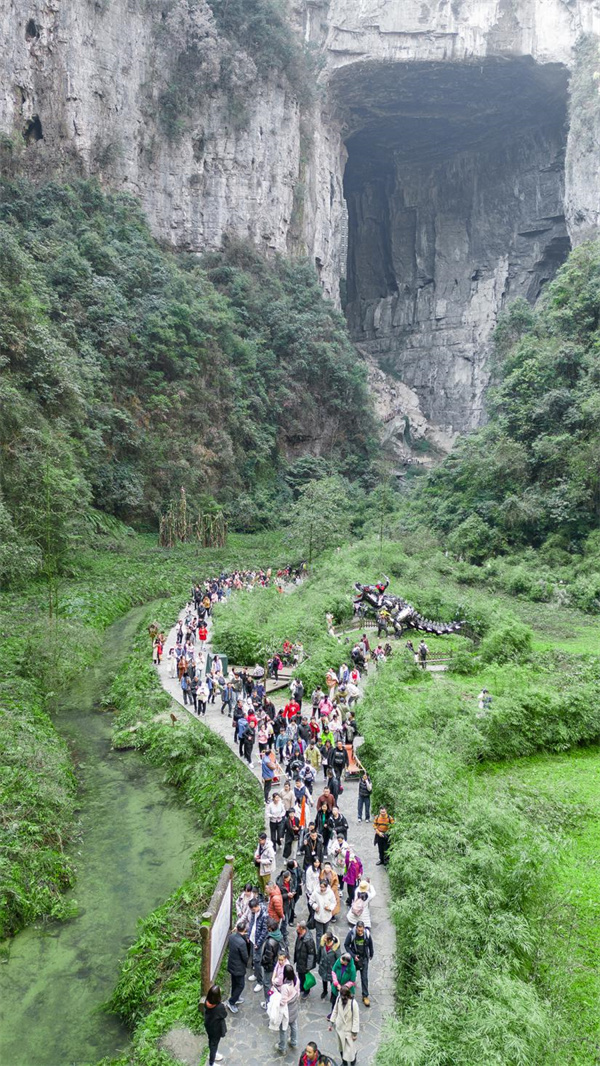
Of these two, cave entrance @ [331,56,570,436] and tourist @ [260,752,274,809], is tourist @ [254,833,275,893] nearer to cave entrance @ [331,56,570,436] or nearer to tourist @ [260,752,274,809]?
tourist @ [260,752,274,809]

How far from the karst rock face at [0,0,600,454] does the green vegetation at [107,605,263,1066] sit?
4290cm

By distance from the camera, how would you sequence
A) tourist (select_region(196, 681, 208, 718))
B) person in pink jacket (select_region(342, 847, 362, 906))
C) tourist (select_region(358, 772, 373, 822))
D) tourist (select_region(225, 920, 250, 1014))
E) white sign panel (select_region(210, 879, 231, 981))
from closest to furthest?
white sign panel (select_region(210, 879, 231, 981))
tourist (select_region(225, 920, 250, 1014))
person in pink jacket (select_region(342, 847, 362, 906))
tourist (select_region(358, 772, 373, 822))
tourist (select_region(196, 681, 208, 718))

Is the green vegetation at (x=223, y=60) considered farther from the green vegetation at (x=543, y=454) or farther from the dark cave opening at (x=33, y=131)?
the green vegetation at (x=543, y=454)

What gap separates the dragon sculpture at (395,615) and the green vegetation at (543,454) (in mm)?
7487

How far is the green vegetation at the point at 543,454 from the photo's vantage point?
3334 centimetres

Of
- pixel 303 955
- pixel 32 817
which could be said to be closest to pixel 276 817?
pixel 303 955

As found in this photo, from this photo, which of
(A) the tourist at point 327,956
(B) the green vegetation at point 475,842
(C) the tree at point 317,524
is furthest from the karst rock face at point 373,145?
(A) the tourist at point 327,956

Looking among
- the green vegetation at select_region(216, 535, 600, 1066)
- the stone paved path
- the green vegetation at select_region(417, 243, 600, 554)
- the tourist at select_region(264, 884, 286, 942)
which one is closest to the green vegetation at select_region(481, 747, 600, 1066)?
the green vegetation at select_region(216, 535, 600, 1066)

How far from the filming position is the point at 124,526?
133 feet

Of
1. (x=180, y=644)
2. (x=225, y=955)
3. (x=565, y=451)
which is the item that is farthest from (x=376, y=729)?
(x=565, y=451)

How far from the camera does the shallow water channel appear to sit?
26.3 feet

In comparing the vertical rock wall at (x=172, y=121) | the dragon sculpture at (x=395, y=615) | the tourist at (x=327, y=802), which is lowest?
the tourist at (x=327, y=802)

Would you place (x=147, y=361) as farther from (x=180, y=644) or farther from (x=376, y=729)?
(x=376, y=729)

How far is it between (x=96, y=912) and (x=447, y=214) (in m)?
77.2
